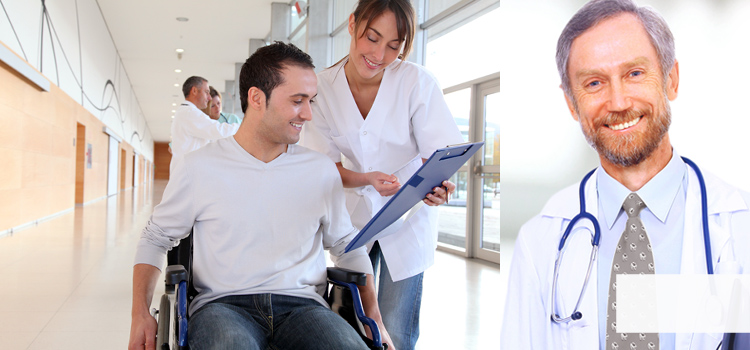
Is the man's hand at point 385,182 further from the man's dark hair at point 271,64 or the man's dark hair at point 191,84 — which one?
the man's dark hair at point 191,84

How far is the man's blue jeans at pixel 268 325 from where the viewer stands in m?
1.31

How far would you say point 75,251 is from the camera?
569 centimetres

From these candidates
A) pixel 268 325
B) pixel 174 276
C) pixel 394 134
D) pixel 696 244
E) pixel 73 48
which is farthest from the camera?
pixel 73 48

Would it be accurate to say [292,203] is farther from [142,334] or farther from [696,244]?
[696,244]

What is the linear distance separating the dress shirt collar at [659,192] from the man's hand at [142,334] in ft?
3.52

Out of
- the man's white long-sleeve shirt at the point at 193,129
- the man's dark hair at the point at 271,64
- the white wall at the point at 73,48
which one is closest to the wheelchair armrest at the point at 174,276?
the man's dark hair at the point at 271,64

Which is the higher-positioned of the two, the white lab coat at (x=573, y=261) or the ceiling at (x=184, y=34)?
the ceiling at (x=184, y=34)

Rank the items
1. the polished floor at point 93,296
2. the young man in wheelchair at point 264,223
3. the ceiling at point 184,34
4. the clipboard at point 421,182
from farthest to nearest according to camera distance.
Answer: the ceiling at point 184,34 < the polished floor at point 93,296 < the young man in wheelchair at point 264,223 < the clipboard at point 421,182

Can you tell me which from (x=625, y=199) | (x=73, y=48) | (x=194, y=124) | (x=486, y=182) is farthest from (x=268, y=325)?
(x=73, y=48)

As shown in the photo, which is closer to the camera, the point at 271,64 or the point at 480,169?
the point at 271,64

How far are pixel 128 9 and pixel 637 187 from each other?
501 inches

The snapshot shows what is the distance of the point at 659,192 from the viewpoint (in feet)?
2.75

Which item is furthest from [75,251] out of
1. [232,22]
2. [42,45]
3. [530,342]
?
[232,22]

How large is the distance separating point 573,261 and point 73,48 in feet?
38.2
